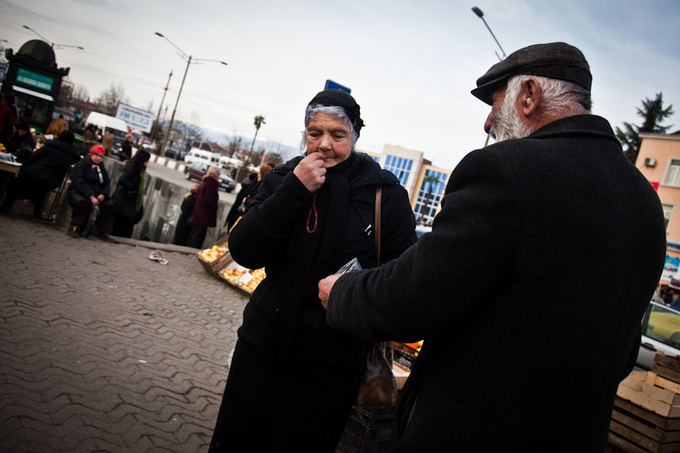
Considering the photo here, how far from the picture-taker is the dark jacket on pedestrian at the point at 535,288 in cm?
109

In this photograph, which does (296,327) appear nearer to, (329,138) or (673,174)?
(329,138)

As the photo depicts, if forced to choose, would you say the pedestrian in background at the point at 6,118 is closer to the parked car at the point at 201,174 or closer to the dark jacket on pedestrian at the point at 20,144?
the dark jacket on pedestrian at the point at 20,144

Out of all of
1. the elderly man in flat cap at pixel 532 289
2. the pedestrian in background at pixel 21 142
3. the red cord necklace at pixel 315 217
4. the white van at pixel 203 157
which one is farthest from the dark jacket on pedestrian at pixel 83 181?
the white van at pixel 203 157

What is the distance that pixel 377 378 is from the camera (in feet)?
6.55

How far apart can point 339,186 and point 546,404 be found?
1220mm

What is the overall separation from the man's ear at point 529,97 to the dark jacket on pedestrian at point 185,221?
9.00 metres

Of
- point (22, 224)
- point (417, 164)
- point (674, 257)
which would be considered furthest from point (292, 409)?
point (417, 164)

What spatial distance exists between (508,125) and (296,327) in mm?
1152

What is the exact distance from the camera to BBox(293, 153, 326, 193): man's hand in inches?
73.2

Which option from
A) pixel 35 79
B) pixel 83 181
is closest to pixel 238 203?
pixel 83 181

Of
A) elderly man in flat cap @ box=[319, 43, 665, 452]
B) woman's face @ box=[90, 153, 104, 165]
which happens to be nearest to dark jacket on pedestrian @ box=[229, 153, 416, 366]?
elderly man in flat cap @ box=[319, 43, 665, 452]

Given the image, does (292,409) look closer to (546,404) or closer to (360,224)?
(360,224)

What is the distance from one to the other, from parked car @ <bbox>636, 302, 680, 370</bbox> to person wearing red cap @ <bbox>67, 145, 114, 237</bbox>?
10.4 m

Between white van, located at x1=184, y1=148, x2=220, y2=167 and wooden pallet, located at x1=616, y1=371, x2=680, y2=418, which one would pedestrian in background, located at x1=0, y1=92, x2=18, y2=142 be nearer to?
wooden pallet, located at x1=616, y1=371, x2=680, y2=418
